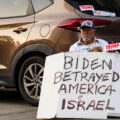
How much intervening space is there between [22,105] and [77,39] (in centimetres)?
147

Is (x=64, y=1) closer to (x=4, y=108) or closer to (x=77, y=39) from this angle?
(x=77, y=39)

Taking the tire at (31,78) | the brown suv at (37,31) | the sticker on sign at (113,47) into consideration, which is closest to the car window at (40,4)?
the brown suv at (37,31)

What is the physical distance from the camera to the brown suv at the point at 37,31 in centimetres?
746

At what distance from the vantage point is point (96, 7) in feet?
24.7

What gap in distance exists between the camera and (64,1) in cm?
761

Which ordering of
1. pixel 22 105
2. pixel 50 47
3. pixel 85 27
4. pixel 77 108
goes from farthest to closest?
pixel 22 105, pixel 50 47, pixel 85 27, pixel 77 108

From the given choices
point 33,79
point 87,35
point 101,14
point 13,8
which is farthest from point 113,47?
point 13,8

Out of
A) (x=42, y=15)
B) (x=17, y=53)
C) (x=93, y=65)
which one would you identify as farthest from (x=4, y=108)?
(x=93, y=65)

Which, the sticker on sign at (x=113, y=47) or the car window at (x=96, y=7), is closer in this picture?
the sticker on sign at (x=113, y=47)

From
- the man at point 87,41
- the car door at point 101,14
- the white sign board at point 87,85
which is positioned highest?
the car door at point 101,14

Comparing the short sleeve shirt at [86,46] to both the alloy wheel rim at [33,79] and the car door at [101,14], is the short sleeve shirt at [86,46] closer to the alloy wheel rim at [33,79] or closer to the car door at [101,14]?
the car door at [101,14]

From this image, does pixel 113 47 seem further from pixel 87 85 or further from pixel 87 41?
pixel 87 41

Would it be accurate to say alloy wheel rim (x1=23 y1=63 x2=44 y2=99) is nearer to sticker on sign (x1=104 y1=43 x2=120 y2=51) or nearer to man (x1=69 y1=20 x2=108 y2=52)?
man (x1=69 y1=20 x2=108 y2=52)

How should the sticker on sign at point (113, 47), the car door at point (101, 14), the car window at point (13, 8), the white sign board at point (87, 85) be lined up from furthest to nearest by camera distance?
1. the car window at point (13, 8)
2. the car door at point (101, 14)
3. the white sign board at point (87, 85)
4. the sticker on sign at point (113, 47)
